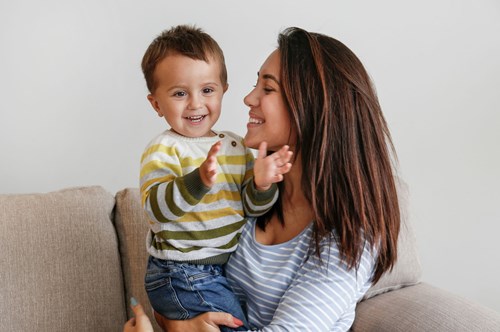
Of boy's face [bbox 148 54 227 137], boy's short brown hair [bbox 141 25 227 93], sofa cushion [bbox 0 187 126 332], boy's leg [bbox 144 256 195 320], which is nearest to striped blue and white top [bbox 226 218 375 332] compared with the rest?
boy's leg [bbox 144 256 195 320]

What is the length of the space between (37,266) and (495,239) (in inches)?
73.3

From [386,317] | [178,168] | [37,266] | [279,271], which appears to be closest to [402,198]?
[386,317]

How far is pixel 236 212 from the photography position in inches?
66.3

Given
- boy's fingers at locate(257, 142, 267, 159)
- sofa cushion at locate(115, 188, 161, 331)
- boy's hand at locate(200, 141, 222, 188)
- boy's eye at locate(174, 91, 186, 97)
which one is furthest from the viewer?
sofa cushion at locate(115, 188, 161, 331)

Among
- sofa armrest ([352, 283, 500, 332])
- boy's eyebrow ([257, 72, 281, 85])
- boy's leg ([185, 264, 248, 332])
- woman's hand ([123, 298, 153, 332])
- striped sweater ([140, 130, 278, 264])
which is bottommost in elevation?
sofa armrest ([352, 283, 500, 332])

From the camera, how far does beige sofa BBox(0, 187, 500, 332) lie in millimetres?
1959

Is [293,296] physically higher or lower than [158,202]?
lower

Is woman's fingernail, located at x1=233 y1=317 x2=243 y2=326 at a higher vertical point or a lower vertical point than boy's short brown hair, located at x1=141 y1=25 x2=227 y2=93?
lower

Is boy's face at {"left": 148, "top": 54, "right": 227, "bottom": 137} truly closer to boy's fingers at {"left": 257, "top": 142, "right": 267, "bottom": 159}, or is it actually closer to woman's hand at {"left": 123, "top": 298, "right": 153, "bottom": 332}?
boy's fingers at {"left": 257, "top": 142, "right": 267, "bottom": 159}

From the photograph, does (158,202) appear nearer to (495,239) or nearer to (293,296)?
(293,296)

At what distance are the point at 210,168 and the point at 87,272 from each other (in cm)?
87

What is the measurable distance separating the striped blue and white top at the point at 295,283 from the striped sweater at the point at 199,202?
0.06 meters

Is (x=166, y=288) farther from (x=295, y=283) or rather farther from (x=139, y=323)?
(x=295, y=283)

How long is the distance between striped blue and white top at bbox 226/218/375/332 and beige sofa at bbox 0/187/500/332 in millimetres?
300
